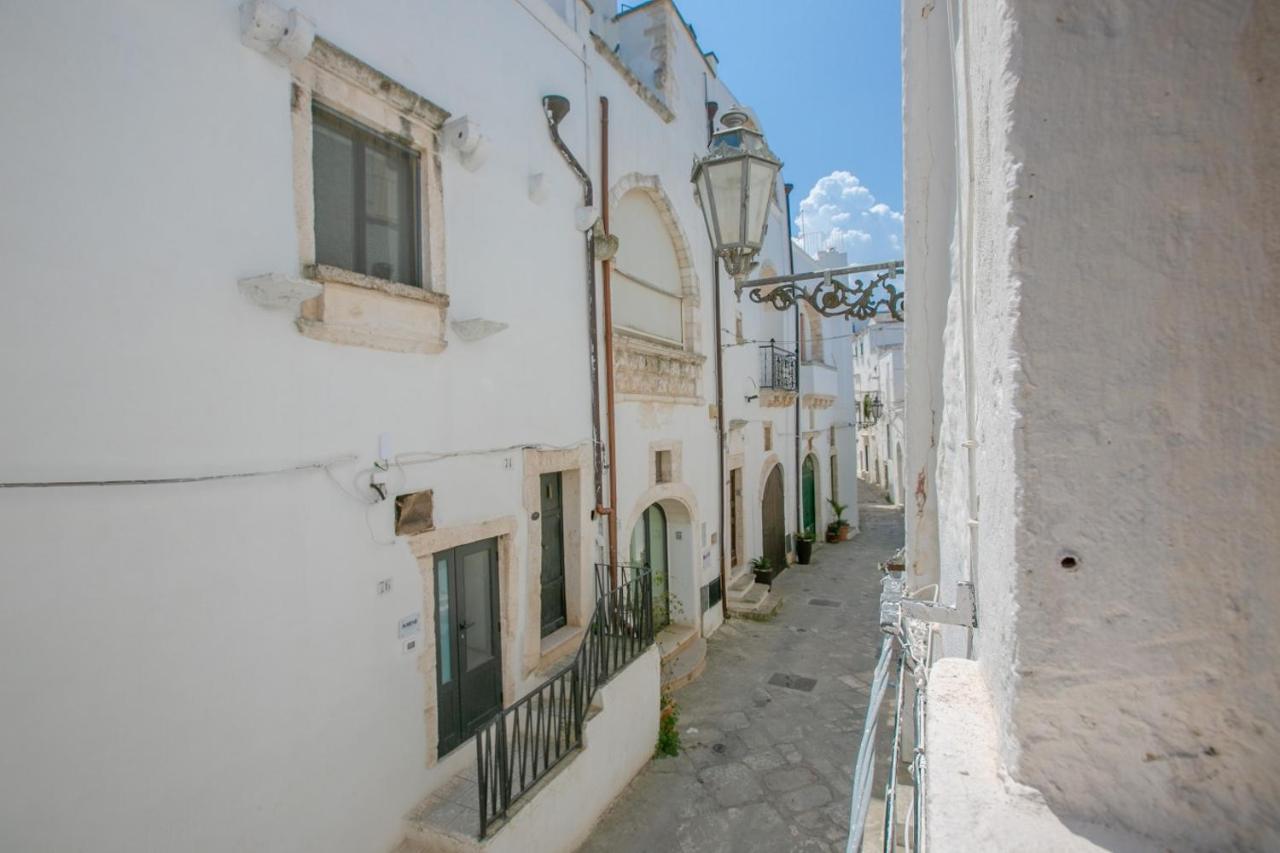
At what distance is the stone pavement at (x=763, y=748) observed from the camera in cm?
554

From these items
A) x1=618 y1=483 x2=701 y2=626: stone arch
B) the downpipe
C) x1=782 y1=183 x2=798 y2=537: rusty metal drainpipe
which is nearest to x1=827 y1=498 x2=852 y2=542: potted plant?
x1=782 y1=183 x2=798 y2=537: rusty metal drainpipe

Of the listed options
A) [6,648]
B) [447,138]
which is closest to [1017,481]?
[6,648]

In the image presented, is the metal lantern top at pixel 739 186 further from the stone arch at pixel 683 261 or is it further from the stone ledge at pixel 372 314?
the stone arch at pixel 683 261

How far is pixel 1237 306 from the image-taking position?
72 cm

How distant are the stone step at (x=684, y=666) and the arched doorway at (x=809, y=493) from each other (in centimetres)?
756

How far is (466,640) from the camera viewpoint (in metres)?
5.54

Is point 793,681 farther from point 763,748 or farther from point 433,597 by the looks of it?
point 433,597

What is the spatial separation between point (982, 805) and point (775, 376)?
13.3m

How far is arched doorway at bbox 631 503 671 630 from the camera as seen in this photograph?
9373 mm

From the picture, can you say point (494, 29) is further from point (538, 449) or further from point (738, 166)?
point (538, 449)

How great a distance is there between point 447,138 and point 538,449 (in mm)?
2933

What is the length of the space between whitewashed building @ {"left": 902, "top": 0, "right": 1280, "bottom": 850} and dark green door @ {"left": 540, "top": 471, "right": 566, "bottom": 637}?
6.12 meters

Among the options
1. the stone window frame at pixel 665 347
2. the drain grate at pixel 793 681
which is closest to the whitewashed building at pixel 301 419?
the stone window frame at pixel 665 347

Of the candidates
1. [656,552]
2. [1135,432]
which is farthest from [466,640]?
[1135,432]
